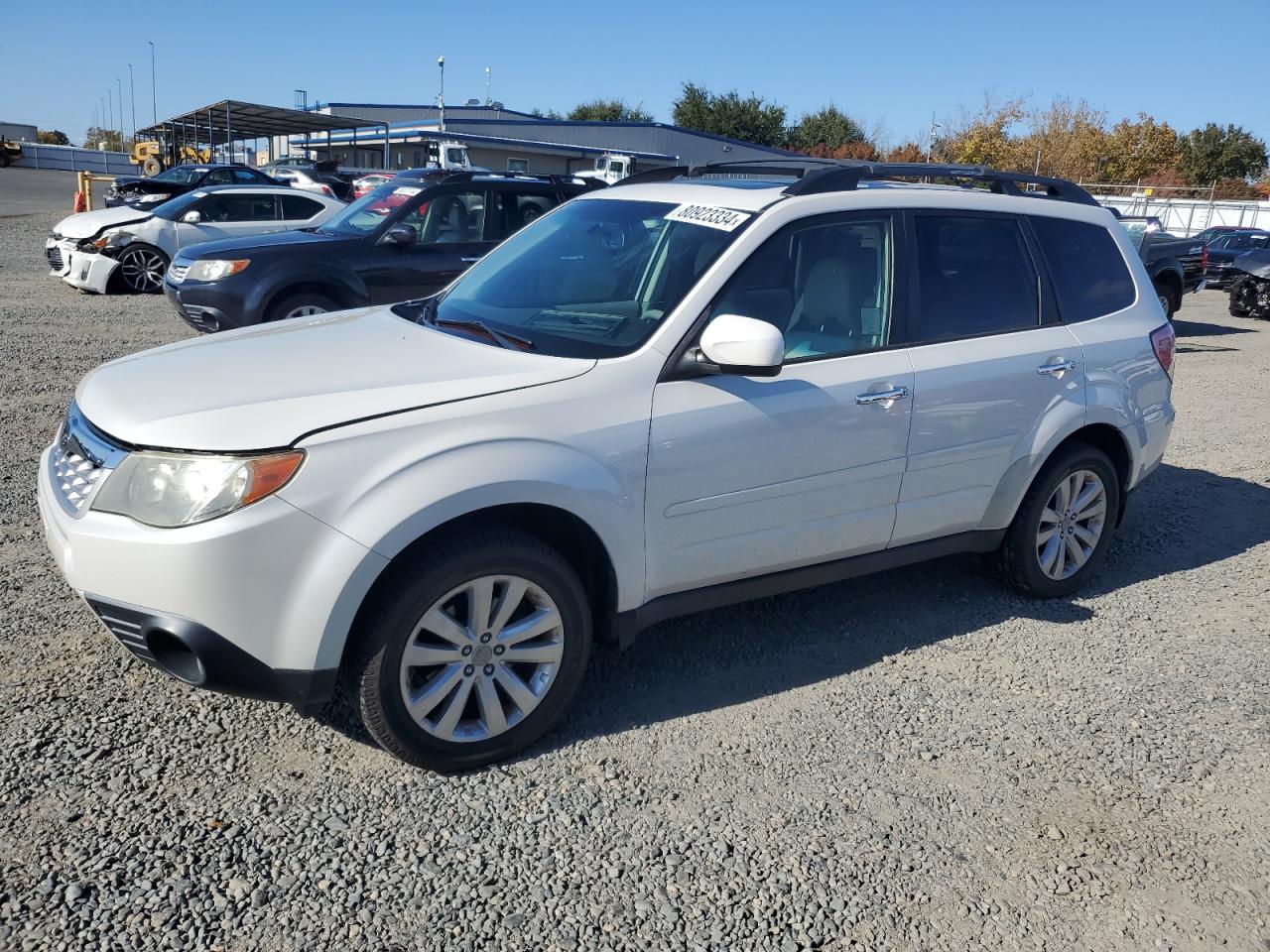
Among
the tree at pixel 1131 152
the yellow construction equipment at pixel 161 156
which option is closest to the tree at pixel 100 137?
the yellow construction equipment at pixel 161 156

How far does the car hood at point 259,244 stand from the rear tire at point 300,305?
0.44m

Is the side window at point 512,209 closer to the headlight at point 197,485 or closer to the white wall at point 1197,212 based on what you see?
the headlight at point 197,485

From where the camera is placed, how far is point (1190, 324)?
17625mm

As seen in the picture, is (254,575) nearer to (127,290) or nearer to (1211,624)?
(1211,624)

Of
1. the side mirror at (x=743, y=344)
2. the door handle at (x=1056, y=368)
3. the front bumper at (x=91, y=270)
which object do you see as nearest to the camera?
the side mirror at (x=743, y=344)

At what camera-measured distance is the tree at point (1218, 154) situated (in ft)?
226

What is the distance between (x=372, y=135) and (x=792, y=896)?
46.0 m

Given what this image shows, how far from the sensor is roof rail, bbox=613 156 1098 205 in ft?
13.6

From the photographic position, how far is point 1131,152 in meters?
61.4

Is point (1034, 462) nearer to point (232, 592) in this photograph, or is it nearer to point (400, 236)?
point (232, 592)

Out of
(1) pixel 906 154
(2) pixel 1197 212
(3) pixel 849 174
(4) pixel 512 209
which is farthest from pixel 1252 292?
(1) pixel 906 154

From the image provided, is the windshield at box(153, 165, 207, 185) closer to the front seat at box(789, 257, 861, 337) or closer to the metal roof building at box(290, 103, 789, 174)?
the metal roof building at box(290, 103, 789, 174)

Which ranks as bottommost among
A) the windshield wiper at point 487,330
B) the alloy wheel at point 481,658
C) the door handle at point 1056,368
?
Answer: the alloy wheel at point 481,658

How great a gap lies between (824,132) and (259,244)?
7740 cm
